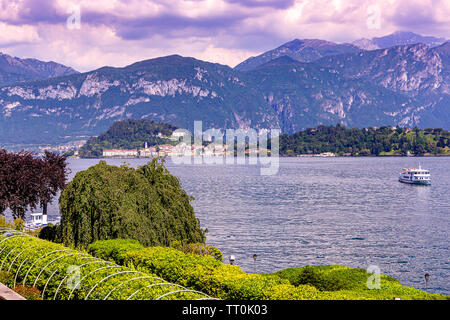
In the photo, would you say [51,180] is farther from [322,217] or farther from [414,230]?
[414,230]

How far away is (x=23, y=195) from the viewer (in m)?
57.8

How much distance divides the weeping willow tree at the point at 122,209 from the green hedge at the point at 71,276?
8736 millimetres

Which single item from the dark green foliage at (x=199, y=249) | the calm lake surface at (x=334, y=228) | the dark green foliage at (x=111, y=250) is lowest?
the calm lake surface at (x=334, y=228)

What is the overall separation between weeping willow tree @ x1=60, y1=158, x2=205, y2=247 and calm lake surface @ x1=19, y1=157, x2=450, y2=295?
12.1m

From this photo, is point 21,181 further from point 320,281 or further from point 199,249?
point 320,281

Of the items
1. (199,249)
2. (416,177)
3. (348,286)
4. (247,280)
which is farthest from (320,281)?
(416,177)

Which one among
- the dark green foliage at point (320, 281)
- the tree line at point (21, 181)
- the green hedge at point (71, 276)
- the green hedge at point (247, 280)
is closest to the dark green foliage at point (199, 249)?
the green hedge at point (247, 280)

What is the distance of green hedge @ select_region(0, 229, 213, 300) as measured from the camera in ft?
56.9

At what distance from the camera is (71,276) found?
799 inches

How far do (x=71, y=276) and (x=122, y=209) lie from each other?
16291 millimetres

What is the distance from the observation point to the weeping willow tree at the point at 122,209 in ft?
118

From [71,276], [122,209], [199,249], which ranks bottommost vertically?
[199,249]

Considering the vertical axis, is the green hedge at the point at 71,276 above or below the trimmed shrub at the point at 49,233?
above

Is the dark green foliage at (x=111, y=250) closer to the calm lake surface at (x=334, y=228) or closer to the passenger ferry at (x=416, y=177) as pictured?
the calm lake surface at (x=334, y=228)
